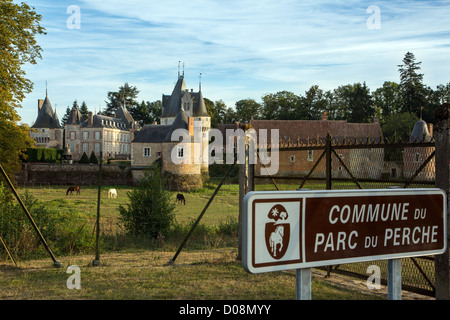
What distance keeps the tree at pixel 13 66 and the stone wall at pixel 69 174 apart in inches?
1134

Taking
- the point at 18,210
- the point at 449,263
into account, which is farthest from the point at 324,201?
the point at 18,210

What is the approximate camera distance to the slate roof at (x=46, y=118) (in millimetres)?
76312

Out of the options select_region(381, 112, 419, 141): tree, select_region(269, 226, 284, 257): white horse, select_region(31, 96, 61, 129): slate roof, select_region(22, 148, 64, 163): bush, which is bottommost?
select_region(269, 226, 284, 257): white horse

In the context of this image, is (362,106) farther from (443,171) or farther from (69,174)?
(443,171)

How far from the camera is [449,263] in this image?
5867 mm

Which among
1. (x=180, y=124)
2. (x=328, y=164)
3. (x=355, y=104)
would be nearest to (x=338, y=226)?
(x=328, y=164)

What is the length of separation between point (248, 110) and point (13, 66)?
5541cm

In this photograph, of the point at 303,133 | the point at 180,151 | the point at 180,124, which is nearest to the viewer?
the point at 180,151

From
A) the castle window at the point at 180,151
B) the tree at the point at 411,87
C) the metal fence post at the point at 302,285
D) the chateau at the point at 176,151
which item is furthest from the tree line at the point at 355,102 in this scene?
the metal fence post at the point at 302,285

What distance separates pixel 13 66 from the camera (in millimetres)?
20219

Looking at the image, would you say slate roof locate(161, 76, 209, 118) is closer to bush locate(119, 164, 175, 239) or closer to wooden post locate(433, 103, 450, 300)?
bush locate(119, 164, 175, 239)

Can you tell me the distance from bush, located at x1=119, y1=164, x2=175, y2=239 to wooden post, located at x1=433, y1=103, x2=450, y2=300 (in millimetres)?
9183

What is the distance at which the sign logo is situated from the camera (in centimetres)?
279

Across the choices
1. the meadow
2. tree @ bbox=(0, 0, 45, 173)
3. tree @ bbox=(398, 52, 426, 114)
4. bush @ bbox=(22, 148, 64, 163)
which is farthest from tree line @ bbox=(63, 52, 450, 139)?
the meadow
